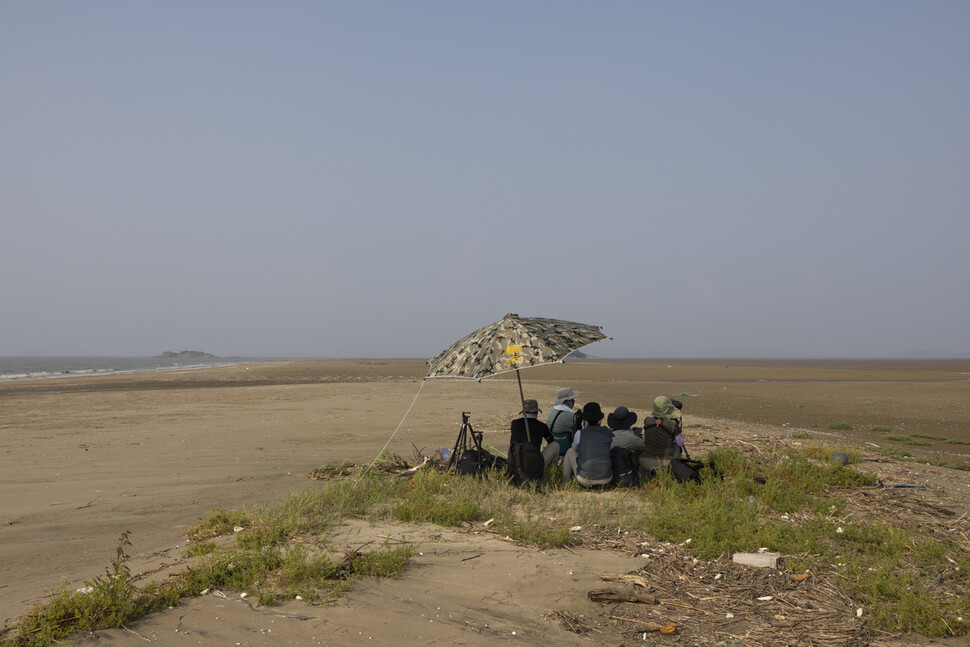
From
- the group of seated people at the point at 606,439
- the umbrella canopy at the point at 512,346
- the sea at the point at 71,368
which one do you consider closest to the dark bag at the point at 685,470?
the group of seated people at the point at 606,439

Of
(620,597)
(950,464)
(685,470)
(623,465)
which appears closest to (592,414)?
(623,465)

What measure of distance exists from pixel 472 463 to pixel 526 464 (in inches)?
32.0

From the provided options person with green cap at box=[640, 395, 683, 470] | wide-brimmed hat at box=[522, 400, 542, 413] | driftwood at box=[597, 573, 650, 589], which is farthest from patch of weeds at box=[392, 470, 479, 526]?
person with green cap at box=[640, 395, 683, 470]

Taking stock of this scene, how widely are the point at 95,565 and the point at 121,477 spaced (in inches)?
172

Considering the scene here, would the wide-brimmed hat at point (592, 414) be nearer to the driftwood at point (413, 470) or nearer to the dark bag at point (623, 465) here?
the dark bag at point (623, 465)

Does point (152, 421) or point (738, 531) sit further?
point (152, 421)

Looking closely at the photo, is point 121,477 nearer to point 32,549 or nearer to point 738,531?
point 32,549

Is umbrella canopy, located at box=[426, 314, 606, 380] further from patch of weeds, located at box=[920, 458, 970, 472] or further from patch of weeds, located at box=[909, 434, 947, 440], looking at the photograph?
patch of weeds, located at box=[909, 434, 947, 440]

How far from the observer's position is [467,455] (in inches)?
343

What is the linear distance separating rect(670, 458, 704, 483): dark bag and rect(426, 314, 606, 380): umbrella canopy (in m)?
1.98

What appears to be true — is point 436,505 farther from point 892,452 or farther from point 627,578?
point 892,452

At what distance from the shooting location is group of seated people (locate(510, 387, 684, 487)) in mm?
8195

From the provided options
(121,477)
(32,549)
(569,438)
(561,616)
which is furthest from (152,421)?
(561,616)

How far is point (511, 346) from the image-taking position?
8164 millimetres
